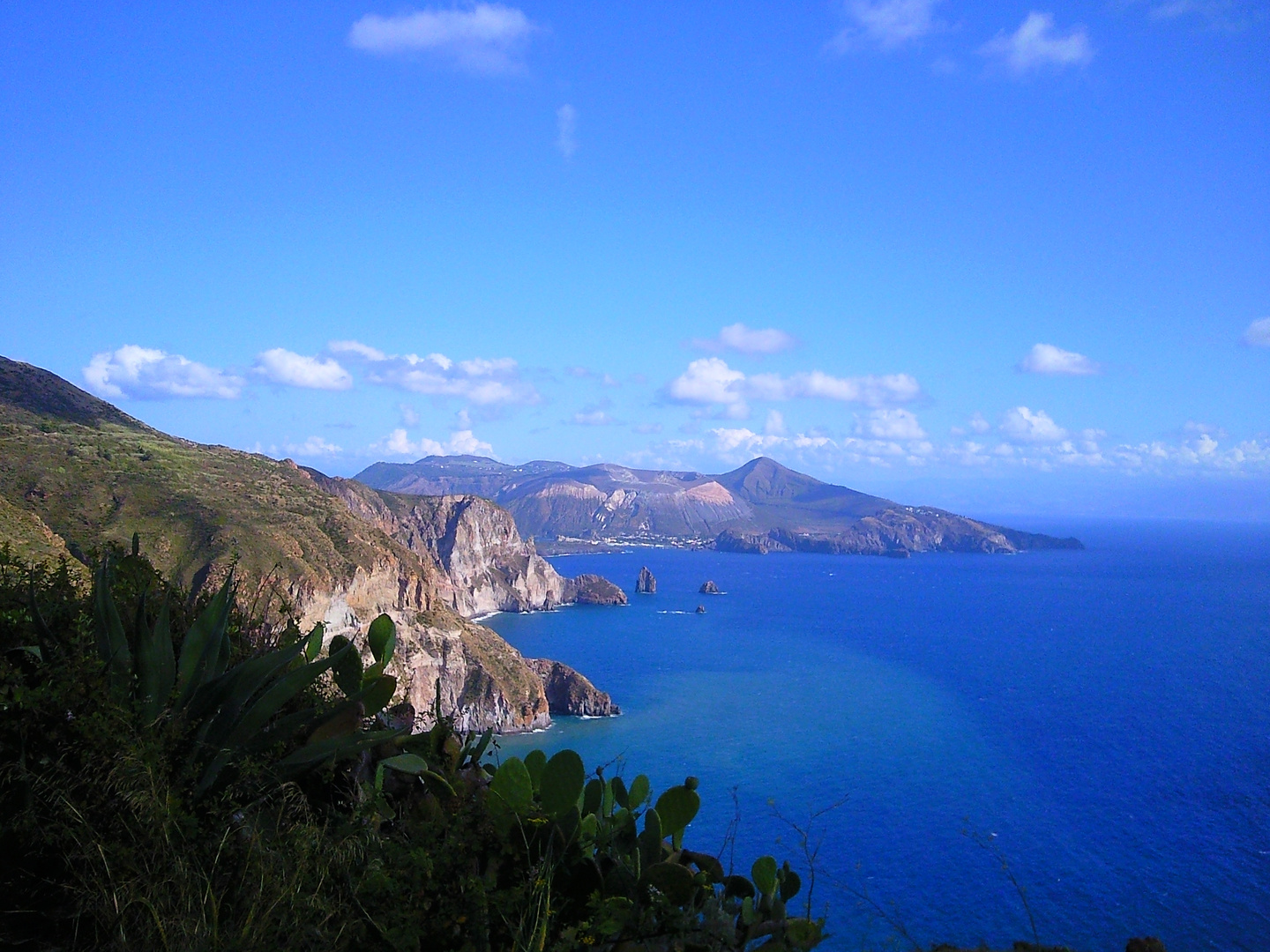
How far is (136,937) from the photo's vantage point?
8.82 feet

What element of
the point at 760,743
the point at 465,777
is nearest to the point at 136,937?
the point at 465,777

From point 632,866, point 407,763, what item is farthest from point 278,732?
point 632,866

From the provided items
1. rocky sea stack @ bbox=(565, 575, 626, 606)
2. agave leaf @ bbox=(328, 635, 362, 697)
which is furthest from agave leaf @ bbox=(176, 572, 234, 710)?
rocky sea stack @ bbox=(565, 575, 626, 606)

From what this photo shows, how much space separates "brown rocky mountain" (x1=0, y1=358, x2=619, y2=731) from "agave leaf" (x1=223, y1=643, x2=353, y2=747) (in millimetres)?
11508

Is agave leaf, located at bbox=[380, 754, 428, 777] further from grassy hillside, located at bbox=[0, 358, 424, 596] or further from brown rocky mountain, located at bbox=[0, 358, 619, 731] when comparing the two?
grassy hillside, located at bbox=[0, 358, 424, 596]

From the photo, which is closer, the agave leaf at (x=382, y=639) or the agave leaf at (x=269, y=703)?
the agave leaf at (x=269, y=703)

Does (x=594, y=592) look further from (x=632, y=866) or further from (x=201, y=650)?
(x=632, y=866)

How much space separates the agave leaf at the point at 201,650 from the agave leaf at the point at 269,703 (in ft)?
0.82

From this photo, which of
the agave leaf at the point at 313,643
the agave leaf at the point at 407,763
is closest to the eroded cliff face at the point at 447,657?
the agave leaf at the point at 313,643

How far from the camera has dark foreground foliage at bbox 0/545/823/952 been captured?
2846mm

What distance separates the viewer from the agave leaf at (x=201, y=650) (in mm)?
3604

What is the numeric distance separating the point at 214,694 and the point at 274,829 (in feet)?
2.40

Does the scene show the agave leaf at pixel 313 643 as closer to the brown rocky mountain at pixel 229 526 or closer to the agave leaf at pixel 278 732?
the agave leaf at pixel 278 732

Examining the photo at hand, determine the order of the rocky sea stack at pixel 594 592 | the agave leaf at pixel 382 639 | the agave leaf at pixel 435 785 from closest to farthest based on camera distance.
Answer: the agave leaf at pixel 435 785 < the agave leaf at pixel 382 639 < the rocky sea stack at pixel 594 592
